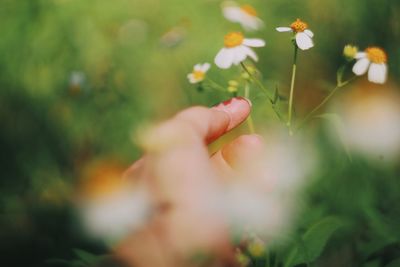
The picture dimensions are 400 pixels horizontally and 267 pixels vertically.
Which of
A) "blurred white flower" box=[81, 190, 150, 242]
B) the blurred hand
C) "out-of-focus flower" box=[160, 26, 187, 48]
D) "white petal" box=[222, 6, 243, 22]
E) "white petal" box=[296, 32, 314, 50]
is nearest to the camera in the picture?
the blurred hand

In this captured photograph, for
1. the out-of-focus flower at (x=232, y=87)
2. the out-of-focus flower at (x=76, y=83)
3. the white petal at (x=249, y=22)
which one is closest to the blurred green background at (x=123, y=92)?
the out-of-focus flower at (x=76, y=83)

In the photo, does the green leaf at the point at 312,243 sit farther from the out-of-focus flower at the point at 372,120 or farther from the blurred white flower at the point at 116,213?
the out-of-focus flower at the point at 372,120

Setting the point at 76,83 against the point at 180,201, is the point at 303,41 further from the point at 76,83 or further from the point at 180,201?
the point at 76,83

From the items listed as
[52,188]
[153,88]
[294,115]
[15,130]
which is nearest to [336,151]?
[294,115]

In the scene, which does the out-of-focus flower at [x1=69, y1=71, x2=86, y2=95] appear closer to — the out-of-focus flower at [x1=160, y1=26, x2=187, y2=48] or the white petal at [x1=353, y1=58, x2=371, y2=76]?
the out-of-focus flower at [x1=160, y1=26, x2=187, y2=48]

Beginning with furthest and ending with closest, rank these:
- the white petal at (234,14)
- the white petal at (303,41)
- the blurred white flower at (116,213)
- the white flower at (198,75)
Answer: the white petal at (234,14) → the white flower at (198,75) → the white petal at (303,41) → the blurred white flower at (116,213)

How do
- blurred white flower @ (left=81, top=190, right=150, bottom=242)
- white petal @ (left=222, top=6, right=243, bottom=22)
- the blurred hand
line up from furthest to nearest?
white petal @ (left=222, top=6, right=243, bottom=22)
blurred white flower @ (left=81, top=190, right=150, bottom=242)
the blurred hand

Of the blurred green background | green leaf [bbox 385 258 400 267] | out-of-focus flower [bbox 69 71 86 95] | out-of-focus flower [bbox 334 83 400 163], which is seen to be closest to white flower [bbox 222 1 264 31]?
the blurred green background

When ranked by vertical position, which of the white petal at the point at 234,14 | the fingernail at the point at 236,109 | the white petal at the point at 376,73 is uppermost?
the fingernail at the point at 236,109
